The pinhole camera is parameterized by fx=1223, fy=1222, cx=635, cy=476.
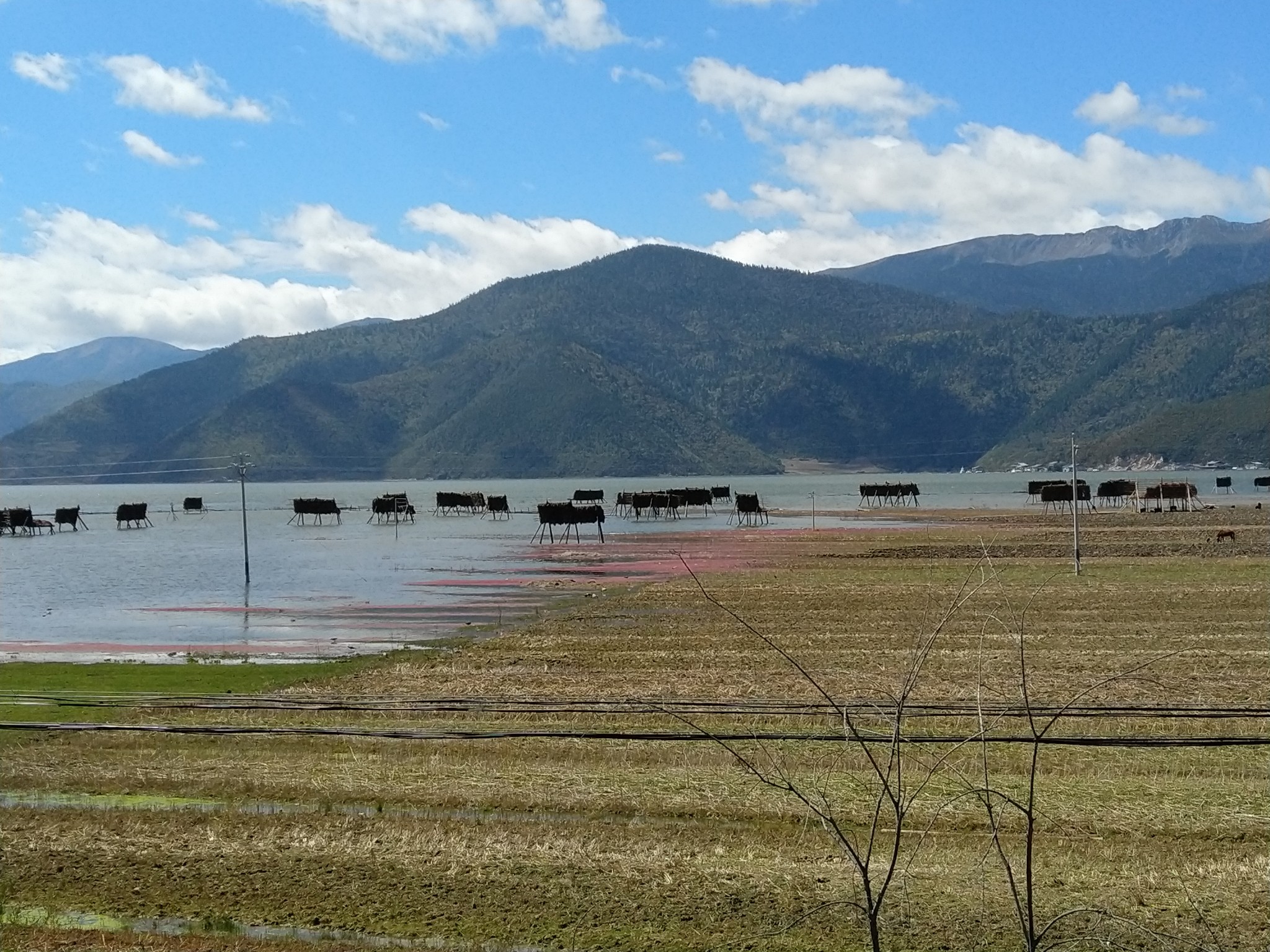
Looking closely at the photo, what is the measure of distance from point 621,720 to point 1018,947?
7357mm

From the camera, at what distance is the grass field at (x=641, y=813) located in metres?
7.63

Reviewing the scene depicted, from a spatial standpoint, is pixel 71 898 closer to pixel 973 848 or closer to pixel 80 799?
pixel 80 799

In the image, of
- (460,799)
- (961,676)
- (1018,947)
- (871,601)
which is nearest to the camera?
(1018,947)

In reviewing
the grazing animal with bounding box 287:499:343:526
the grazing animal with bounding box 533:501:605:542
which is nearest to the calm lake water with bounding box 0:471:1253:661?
the grazing animal with bounding box 533:501:605:542

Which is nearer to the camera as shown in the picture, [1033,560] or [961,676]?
[961,676]

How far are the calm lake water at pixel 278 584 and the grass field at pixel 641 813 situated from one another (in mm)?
6802

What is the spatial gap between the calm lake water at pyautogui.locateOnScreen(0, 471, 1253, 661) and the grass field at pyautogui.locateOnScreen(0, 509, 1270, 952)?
6.80 meters

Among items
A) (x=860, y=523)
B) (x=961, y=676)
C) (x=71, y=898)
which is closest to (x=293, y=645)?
(x=961, y=676)

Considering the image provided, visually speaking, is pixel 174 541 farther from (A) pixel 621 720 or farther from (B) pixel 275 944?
(B) pixel 275 944

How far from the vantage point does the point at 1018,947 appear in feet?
23.1

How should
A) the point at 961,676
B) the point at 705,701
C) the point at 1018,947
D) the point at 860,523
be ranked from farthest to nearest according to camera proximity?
the point at 860,523
the point at 961,676
the point at 705,701
the point at 1018,947

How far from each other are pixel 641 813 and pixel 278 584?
33557mm

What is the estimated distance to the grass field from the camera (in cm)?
763

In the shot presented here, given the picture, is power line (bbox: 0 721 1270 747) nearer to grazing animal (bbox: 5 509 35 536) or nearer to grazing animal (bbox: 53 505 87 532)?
grazing animal (bbox: 5 509 35 536)
